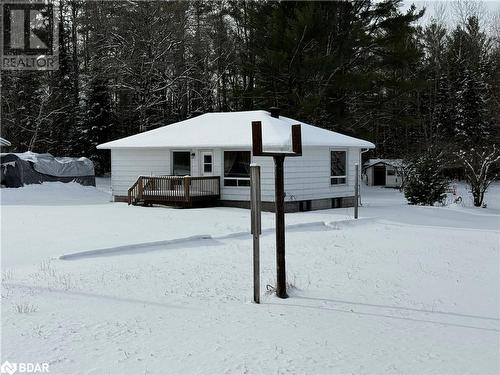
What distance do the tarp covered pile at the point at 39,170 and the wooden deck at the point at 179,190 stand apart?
296 inches

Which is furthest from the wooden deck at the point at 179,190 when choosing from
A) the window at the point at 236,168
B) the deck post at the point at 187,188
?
the window at the point at 236,168

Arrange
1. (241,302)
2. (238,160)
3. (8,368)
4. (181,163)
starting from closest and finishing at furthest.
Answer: (8,368), (241,302), (238,160), (181,163)

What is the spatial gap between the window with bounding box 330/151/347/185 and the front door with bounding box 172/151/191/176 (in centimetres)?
571

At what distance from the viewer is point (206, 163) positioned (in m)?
20.7

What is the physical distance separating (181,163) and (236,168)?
8.76 ft

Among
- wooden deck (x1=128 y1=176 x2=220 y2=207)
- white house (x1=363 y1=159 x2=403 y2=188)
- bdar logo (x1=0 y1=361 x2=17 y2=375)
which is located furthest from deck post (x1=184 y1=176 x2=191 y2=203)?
white house (x1=363 y1=159 x2=403 y2=188)

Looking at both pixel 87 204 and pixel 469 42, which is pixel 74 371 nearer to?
pixel 87 204

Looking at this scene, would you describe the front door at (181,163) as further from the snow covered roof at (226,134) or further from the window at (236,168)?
the window at (236,168)

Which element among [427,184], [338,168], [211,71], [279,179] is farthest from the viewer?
[211,71]

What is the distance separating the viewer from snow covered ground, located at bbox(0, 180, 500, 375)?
5113mm

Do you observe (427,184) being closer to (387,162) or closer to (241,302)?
(241,302)

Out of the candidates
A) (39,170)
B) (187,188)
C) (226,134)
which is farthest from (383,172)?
(39,170)

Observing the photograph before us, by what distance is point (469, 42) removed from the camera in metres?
46.6

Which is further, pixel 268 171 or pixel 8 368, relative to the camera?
pixel 268 171
